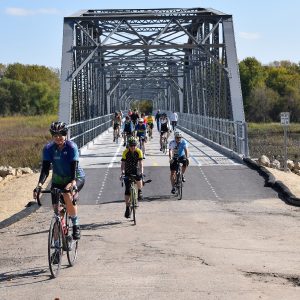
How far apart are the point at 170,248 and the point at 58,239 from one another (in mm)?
1789

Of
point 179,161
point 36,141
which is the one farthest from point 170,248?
point 36,141

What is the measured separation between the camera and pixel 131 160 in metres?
11.7

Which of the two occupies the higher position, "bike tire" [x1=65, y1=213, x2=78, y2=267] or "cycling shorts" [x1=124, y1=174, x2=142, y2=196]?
"cycling shorts" [x1=124, y1=174, x2=142, y2=196]

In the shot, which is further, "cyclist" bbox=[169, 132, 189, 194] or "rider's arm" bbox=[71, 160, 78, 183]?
"cyclist" bbox=[169, 132, 189, 194]

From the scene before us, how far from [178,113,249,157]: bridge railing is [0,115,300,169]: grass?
31.1 ft

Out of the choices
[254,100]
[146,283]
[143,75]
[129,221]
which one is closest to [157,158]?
[129,221]

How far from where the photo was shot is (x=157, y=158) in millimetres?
22812

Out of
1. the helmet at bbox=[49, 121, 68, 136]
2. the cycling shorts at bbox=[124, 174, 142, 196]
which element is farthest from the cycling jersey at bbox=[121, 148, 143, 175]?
the helmet at bbox=[49, 121, 68, 136]

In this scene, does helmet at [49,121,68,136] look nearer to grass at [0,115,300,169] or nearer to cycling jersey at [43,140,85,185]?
cycling jersey at [43,140,85,185]

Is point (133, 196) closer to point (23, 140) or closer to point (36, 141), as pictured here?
point (36, 141)

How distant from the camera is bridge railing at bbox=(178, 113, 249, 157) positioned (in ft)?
70.3

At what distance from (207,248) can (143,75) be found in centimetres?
5460

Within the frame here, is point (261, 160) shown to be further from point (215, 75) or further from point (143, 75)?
point (143, 75)

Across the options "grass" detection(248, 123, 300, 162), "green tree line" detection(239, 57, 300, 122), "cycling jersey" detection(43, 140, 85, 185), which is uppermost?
"green tree line" detection(239, 57, 300, 122)
